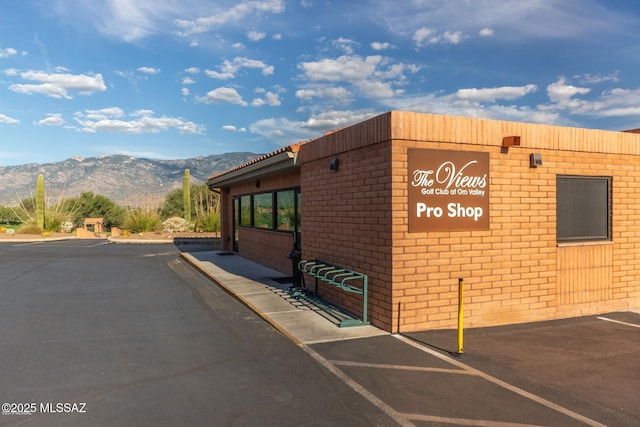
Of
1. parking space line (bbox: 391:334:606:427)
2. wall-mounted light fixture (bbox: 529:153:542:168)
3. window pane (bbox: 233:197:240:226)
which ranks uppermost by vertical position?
wall-mounted light fixture (bbox: 529:153:542:168)

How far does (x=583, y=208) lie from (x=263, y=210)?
9859mm

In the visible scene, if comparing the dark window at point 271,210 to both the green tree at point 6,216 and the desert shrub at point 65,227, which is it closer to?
the desert shrub at point 65,227

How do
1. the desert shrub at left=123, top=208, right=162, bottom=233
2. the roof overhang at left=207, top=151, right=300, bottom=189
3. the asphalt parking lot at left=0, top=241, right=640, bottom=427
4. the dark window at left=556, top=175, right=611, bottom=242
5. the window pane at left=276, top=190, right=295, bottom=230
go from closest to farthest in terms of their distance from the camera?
1. the asphalt parking lot at left=0, top=241, right=640, bottom=427
2. the dark window at left=556, top=175, right=611, bottom=242
3. the roof overhang at left=207, top=151, right=300, bottom=189
4. the window pane at left=276, top=190, right=295, bottom=230
5. the desert shrub at left=123, top=208, right=162, bottom=233

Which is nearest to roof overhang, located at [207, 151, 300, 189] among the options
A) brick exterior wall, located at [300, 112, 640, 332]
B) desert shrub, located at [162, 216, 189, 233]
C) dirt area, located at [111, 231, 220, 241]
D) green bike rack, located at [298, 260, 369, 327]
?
brick exterior wall, located at [300, 112, 640, 332]

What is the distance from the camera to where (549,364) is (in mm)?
5855

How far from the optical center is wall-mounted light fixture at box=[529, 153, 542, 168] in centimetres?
807

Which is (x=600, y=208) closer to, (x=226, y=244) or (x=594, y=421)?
(x=594, y=421)

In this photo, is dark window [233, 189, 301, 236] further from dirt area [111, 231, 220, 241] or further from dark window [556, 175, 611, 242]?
dirt area [111, 231, 220, 241]

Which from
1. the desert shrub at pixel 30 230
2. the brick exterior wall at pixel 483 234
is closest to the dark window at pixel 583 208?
the brick exterior wall at pixel 483 234

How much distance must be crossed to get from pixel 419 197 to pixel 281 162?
510 cm

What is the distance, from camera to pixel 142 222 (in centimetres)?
3195

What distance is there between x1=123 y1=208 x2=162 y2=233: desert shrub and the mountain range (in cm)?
8620

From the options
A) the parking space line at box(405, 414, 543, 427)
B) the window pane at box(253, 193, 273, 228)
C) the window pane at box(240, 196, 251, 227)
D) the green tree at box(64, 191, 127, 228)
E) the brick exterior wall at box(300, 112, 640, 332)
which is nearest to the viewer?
the parking space line at box(405, 414, 543, 427)

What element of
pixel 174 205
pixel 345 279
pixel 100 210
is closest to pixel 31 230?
pixel 100 210
